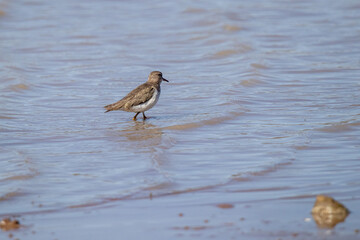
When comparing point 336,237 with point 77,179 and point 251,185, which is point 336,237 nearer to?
point 251,185

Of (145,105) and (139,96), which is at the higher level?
(139,96)

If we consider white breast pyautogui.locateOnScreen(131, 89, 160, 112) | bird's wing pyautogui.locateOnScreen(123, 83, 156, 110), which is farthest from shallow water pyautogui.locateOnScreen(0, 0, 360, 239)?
bird's wing pyautogui.locateOnScreen(123, 83, 156, 110)

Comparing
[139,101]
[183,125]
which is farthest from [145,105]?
[183,125]

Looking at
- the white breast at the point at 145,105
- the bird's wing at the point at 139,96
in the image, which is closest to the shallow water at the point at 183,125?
the white breast at the point at 145,105

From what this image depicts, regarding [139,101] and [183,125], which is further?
[139,101]

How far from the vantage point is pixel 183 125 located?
33.8 feet

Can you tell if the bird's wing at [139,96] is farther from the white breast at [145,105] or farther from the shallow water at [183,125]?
the shallow water at [183,125]

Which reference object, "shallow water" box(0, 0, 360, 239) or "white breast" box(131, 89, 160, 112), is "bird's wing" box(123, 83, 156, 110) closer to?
"white breast" box(131, 89, 160, 112)

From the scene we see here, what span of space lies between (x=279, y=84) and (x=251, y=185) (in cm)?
669

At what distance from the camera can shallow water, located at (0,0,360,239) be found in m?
6.28

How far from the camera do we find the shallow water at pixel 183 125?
628 cm

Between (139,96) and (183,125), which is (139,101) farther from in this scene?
(183,125)

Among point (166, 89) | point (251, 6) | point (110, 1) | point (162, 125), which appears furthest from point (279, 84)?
point (110, 1)

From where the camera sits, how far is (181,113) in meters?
11.4
